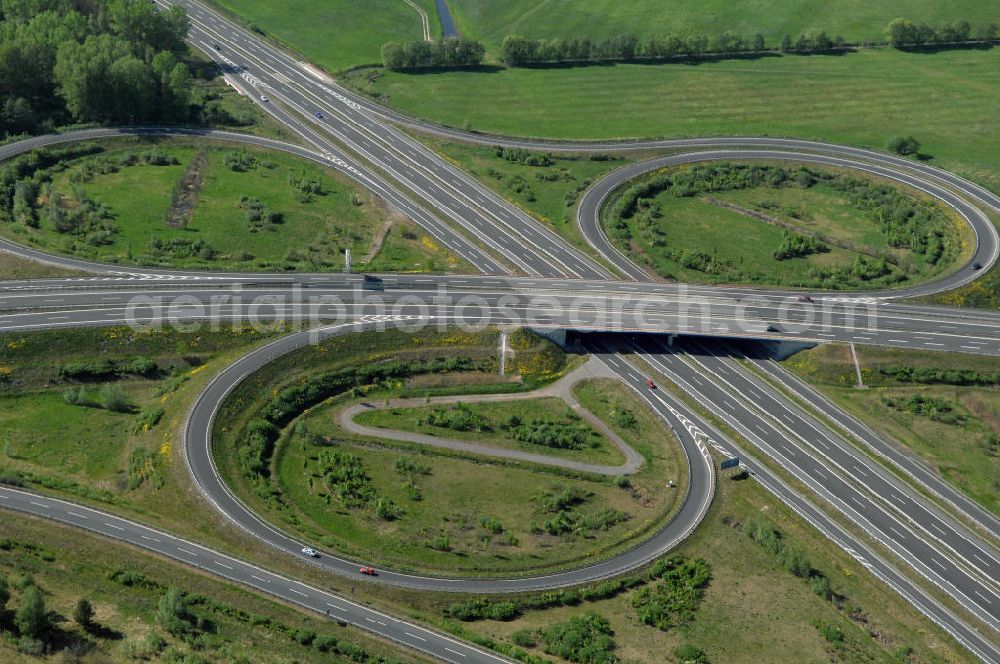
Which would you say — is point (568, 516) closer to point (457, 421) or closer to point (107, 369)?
point (457, 421)

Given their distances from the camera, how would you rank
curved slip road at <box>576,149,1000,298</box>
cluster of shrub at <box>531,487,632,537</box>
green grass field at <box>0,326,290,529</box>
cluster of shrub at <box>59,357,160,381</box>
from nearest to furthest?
cluster of shrub at <box>531,487,632,537</box>, green grass field at <box>0,326,290,529</box>, cluster of shrub at <box>59,357,160,381</box>, curved slip road at <box>576,149,1000,298</box>

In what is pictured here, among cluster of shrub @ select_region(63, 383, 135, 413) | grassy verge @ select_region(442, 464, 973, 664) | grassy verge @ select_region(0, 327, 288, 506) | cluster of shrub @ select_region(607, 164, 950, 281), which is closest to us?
grassy verge @ select_region(442, 464, 973, 664)

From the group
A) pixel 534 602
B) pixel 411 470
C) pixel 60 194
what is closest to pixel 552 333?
pixel 411 470

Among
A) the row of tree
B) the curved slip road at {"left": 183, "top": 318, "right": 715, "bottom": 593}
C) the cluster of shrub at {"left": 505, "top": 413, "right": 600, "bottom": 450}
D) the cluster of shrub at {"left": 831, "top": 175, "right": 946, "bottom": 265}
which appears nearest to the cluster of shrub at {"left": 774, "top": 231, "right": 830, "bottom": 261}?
the cluster of shrub at {"left": 831, "top": 175, "right": 946, "bottom": 265}

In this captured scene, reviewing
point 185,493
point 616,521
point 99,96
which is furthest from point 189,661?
point 99,96

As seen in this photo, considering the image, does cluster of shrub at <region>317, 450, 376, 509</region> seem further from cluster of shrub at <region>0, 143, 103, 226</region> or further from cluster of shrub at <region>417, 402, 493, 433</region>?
cluster of shrub at <region>0, 143, 103, 226</region>

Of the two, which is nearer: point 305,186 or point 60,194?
point 60,194

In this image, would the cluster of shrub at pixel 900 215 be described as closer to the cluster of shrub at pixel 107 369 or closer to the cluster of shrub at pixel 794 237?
the cluster of shrub at pixel 794 237

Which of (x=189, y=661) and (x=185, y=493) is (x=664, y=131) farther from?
(x=189, y=661)
